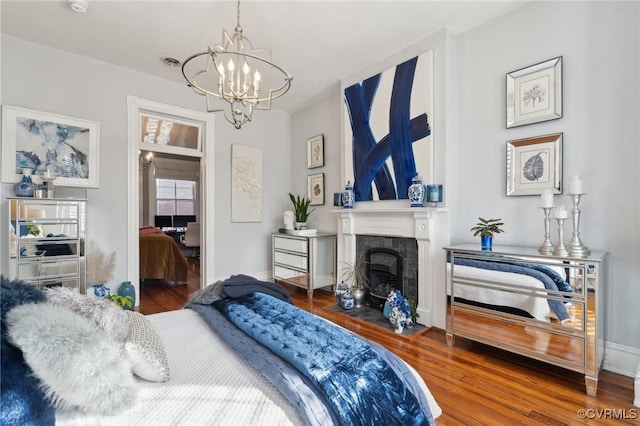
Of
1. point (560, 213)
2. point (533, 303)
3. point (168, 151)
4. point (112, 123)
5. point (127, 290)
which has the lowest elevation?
point (127, 290)

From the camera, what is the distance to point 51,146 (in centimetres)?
301

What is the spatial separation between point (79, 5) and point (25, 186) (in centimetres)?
168

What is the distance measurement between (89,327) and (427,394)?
1311 mm

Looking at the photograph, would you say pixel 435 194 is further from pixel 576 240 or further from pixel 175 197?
pixel 175 197

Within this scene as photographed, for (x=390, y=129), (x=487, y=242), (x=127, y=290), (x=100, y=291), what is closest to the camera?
(x=487, y=242)

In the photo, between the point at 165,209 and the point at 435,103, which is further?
the point at 165,209

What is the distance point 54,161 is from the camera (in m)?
3.02

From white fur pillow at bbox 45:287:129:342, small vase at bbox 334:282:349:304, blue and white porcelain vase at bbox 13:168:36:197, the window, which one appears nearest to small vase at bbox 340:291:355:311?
small vase at bbox 334:282:349:304

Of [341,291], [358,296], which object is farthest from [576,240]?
[341,291]

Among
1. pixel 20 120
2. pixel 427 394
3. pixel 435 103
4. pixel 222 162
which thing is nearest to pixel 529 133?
pixel 435 103

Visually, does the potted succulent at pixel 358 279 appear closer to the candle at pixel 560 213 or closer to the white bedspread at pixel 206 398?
the candle at pixel 560 213

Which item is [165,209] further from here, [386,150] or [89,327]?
[89,327]

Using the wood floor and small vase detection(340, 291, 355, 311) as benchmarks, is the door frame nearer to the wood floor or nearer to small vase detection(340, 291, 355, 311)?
small vase detection(340, 291, 355, 311)

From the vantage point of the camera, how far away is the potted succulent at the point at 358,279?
340cm
